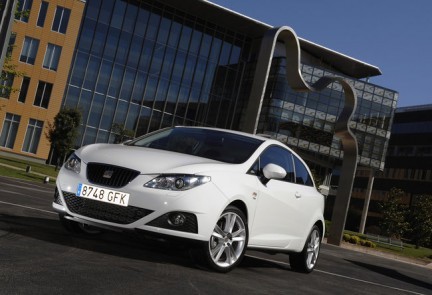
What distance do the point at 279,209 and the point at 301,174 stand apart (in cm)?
111

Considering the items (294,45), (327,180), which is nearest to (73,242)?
(294,45)

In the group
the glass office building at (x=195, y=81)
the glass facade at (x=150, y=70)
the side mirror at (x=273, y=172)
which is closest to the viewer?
→ the side mirror at (x=273, y=172)

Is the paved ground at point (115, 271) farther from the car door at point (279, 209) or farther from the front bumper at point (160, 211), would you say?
the car door at point (279, 209)

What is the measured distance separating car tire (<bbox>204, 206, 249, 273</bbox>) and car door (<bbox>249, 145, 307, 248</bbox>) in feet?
0.76

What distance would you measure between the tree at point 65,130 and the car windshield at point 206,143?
112 ft

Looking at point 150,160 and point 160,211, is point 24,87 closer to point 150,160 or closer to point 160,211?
point 150,160

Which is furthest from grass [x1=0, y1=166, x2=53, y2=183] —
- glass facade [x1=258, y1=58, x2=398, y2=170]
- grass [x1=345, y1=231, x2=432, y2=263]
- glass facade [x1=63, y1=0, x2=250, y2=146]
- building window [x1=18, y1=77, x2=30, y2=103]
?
glass facade [x1=258, y1=58, x2=398, y2=170]

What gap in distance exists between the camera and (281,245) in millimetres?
7316

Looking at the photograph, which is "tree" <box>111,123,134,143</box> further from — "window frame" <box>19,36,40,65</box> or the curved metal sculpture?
the curved metal sculpture

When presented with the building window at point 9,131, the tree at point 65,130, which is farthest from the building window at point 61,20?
the tree at point 65,130

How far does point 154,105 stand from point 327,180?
19532 mm

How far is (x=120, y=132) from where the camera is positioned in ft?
171

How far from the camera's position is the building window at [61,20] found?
50.1 metres

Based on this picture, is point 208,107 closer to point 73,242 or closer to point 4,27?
point 4,27
